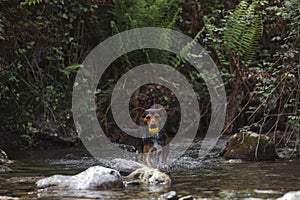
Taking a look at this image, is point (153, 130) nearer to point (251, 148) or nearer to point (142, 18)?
point (251, 148)

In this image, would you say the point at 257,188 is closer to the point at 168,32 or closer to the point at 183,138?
the point at 183,138

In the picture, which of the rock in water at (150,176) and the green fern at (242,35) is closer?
the rock in water at (150,176)

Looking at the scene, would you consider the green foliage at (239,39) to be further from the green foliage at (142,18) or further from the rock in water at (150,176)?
the rock in water at (150,176)

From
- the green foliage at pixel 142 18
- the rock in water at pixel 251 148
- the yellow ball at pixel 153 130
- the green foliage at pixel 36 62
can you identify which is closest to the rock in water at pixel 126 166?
the yellow ball at pixel 153 130

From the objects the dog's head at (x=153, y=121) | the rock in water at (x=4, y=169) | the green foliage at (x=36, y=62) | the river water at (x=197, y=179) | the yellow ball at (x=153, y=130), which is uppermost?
the green foliage at (x=36, y=62)

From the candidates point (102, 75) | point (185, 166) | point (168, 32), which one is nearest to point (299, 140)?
point (185, 166)

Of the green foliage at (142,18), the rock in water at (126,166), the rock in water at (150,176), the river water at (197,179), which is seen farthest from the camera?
the green foliage at (142,18)

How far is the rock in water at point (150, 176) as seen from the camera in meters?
4.54

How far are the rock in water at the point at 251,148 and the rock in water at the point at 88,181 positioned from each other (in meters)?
2.06

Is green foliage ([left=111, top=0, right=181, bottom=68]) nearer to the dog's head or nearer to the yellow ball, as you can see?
the dog's head

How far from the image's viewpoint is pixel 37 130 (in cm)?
738

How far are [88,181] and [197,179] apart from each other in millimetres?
1023

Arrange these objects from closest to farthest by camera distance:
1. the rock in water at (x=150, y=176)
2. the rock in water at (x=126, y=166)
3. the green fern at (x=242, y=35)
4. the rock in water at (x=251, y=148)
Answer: the rock in water at (x=150, y=176) → the rock in water at (x=126, y=166) → the rock in water at (x=251, y=148) → the green fern at (x=242, y=35)

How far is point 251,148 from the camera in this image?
604 cm
